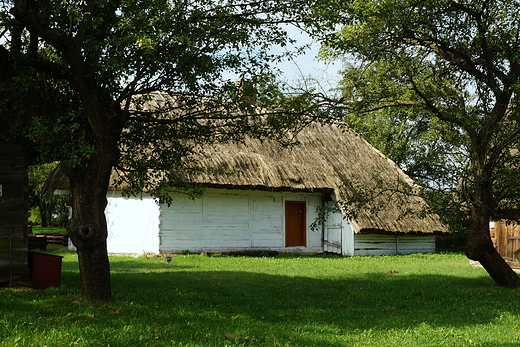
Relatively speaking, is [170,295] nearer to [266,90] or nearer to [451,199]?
[266,90]

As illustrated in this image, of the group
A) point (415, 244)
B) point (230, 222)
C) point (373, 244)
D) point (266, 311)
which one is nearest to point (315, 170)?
point (373, 244)

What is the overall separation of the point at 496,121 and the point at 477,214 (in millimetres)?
2058

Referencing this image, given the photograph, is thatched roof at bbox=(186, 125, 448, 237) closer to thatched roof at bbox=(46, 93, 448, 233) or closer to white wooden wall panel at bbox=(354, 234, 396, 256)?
thatched roof at bbox=(46, 93, 448, 233)

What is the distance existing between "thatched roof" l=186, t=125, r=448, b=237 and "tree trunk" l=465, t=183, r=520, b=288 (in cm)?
636

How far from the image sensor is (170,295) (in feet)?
33.1

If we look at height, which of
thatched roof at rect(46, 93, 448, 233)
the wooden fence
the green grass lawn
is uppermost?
thatched roof at rect(46, 93, 448, 233)

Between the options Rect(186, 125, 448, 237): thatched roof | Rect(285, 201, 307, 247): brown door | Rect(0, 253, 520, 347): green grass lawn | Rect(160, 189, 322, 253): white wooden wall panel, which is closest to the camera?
Rect(0, 253, 520, 347): green grass lawn

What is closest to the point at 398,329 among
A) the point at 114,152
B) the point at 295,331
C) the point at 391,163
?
the point at 295,331

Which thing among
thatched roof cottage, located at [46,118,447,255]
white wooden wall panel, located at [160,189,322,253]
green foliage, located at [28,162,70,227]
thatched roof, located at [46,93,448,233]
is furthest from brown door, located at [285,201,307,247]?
green foliage, located at [28,162,70,227]

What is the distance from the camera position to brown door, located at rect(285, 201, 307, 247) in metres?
22.1

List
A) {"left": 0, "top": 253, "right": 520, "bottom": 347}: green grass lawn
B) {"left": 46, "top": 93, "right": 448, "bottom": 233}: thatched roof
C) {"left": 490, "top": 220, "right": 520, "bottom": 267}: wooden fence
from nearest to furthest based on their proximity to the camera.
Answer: {"left": 0, "top": 253, "right": 520, "bottom": 347}: green grass lawn < {"left": 490, "top": 220, "right": 520, "bottom": 267}: wooden fence < {"left": 46, "top": 93, "right": 448, "bottom": 233}: thatched roof

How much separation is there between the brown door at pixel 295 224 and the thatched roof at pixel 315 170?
151 cm

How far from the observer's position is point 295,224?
22391 mm

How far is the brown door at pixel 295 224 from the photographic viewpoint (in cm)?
2212
